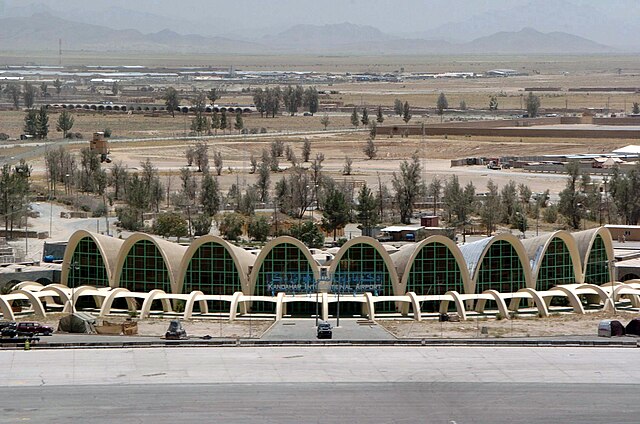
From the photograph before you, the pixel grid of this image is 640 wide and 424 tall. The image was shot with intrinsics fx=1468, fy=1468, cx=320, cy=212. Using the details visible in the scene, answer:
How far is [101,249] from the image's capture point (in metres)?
59.4

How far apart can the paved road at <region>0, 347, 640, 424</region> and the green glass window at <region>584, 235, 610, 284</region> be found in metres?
13.1

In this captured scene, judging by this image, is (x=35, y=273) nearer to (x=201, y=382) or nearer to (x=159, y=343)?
(x=159, y=343)

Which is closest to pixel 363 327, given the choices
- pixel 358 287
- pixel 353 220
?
pixel 358 287

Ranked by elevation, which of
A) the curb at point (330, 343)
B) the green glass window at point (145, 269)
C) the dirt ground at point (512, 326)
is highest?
the green glass window at point (145, 269)

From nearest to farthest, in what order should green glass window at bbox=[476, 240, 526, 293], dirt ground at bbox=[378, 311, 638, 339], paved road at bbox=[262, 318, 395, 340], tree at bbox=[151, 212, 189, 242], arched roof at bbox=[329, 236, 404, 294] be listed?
paved road at bbox=[262, 318, 395, 340] < dirt ground at bbox=[378, 311, 638, 339] < arched roof at bbox=[329, 236, 404, 294] < green glass window at bbox=[476, 240, 526, 293] < tree at bbox=[151, 212, 189, 242]

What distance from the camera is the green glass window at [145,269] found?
59.1 meters

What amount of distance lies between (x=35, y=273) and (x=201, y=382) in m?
20.6

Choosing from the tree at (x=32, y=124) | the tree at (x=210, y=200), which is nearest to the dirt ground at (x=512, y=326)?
the tree at (x=210, y=200)

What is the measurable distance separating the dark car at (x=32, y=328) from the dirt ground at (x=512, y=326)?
487 inches

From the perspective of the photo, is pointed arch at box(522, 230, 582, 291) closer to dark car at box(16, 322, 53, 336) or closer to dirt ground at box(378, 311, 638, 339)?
dirt ground at box(378, 311, 638, 339)

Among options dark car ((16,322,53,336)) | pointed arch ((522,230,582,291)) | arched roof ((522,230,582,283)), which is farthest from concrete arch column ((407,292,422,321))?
dark car ((16,322,53,336))

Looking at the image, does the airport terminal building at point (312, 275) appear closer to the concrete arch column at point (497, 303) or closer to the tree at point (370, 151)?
the concrete arch column at point (497, 303)

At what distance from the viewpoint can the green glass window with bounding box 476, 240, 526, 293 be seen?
5906cm

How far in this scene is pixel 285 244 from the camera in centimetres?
5825
